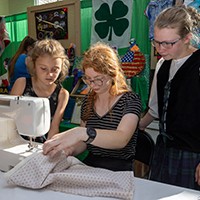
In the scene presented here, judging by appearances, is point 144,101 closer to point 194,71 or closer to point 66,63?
point 66,63

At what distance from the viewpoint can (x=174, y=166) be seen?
3.87 ft

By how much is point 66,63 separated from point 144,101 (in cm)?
89

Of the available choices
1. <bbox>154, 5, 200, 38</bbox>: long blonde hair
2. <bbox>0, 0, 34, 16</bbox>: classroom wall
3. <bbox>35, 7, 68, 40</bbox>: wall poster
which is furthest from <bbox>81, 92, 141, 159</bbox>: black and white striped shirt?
<bbox>0, 0, 34, 16</bbox>: classroom wall

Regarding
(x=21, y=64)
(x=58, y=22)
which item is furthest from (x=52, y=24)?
(x=21, y=64)

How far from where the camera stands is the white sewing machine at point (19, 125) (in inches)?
43.1

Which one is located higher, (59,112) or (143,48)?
(143,48)

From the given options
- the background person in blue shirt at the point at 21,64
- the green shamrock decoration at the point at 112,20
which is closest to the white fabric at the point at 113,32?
the green shamrock decoration at the point at 112,20

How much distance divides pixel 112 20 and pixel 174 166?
1.61m

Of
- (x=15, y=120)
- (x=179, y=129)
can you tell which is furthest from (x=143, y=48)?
(x=15, y=120)

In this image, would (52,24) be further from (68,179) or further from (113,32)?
(68,179)

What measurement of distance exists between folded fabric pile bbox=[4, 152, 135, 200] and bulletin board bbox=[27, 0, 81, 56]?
191 centimetres

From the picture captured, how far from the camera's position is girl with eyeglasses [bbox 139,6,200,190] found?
3.56 feet

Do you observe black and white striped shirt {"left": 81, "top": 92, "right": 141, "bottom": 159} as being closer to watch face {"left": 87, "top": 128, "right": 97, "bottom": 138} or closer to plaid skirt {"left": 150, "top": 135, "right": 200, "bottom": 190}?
plaid skirt {"left": 150, "top": 135, "right": 200, "bottom": 190}

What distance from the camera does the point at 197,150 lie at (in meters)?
1.12
